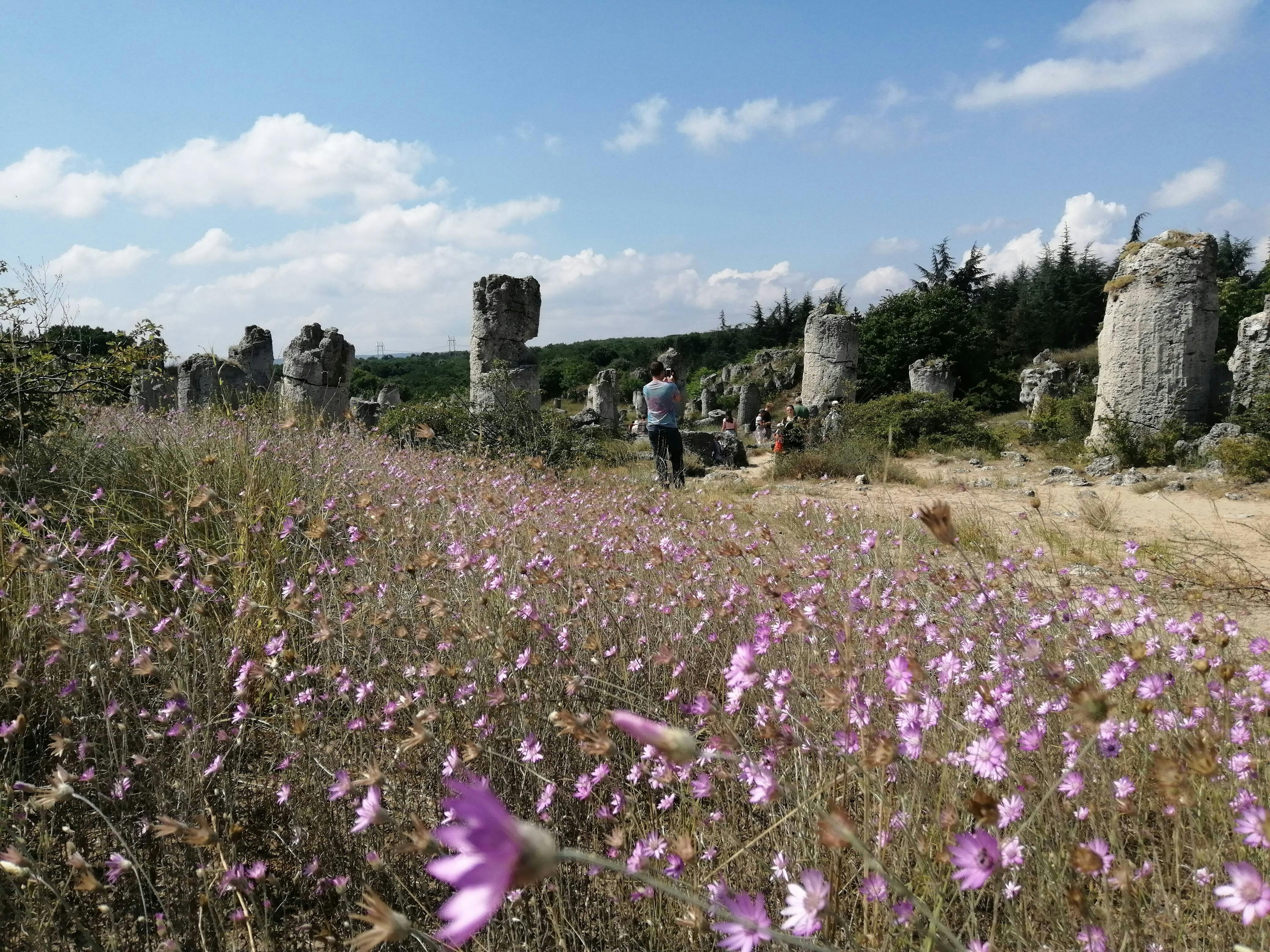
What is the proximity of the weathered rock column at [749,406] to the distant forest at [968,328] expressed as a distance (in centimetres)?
398

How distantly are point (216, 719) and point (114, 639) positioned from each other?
625 mm

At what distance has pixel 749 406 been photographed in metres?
26.1

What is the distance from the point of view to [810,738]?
6.00 ft

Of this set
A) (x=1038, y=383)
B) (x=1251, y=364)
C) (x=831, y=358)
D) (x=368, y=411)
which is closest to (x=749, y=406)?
(x=831, y=358)

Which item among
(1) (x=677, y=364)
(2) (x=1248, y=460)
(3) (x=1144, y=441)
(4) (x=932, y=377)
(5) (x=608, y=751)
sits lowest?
(2) (x=1248, y=460)

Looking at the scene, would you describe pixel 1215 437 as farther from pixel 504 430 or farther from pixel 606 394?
pixel 606 394

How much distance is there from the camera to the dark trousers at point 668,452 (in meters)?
9.60

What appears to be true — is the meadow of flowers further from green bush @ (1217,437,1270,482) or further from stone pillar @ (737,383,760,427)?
stone pillar @ (737,383,760,427)

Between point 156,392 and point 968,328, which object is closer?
point 156,392

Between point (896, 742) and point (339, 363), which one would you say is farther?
point (339, 363)

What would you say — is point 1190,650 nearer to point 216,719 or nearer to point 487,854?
point 487,854

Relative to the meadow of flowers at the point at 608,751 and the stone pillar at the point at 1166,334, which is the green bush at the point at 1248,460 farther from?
the meadow of flowers at the point at 608,751

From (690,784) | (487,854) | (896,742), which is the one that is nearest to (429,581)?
(690,784)

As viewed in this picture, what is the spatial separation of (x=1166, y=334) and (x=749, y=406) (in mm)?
14909
